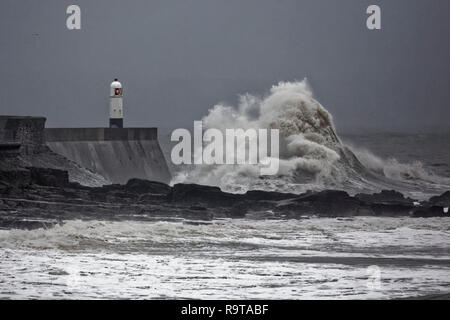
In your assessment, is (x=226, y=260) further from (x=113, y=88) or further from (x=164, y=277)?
(x=113, y=88)

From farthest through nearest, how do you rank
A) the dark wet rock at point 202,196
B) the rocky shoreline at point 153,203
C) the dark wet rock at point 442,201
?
the dark wet rock at point 442,201, the dark wet rock at point 202,196, the rocky shoreline at point 153,203

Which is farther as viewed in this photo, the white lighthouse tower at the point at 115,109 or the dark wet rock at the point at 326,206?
the white lighthouse tower at the point at 115,109

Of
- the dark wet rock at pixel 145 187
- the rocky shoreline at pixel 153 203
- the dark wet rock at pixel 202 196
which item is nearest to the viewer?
the rocky shoreline at pixel 153 203

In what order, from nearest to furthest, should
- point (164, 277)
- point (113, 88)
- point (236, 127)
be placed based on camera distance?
point (164, 277) → point (113, 88) → point (236, 127)

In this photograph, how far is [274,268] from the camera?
974 cm

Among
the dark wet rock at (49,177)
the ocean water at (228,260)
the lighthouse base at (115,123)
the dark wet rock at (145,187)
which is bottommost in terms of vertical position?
the ocean water at (228,260)

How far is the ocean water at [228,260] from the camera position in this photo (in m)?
8.34

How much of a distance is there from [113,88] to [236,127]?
20.5ft

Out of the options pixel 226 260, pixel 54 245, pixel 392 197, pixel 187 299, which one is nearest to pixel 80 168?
pixel 392 197

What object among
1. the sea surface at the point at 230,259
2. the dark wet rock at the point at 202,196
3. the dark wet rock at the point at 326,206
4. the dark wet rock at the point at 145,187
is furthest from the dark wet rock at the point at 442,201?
the dark wet rock at the point at 145,187

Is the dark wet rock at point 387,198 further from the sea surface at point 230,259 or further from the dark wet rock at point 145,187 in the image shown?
the dark wet rock at point 145,187

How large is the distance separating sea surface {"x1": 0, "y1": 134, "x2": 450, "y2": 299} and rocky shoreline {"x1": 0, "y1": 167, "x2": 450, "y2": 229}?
65 cm

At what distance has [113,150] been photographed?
20000mm

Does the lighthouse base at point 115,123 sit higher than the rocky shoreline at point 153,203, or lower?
higher
